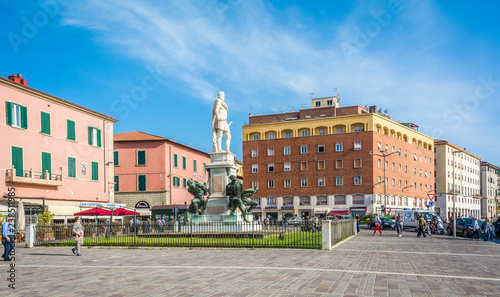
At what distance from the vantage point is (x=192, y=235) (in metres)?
21.4

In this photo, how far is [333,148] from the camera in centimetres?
6850

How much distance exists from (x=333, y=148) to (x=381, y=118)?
8610 mm

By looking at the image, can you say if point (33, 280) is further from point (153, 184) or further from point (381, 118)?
point (381, 118)

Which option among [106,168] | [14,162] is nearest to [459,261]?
[14,162]

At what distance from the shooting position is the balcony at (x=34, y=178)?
31969 mm

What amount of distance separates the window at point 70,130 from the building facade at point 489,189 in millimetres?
102015

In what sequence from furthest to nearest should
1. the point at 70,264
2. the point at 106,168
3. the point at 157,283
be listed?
the point at 106,168, the point at 70,264, the point at 157,283

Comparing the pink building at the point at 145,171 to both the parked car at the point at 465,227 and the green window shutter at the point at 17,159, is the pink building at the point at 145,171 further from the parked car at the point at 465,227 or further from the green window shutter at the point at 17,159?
the parked car at the point at 465,227

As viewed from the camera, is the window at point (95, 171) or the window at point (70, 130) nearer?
the window at point (70, 130)

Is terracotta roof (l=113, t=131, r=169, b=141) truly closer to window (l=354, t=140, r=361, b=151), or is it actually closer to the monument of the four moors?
window (l=354, t=140, r=361, b=151)

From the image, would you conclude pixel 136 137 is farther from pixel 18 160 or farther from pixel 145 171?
pixel 18 160

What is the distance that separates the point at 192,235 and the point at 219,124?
24.8 ft

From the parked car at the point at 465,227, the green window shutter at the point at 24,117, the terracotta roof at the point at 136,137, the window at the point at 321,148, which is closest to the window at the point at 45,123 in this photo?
the green window shutter at the point at 24,117

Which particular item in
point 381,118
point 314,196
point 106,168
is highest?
point 381,118
